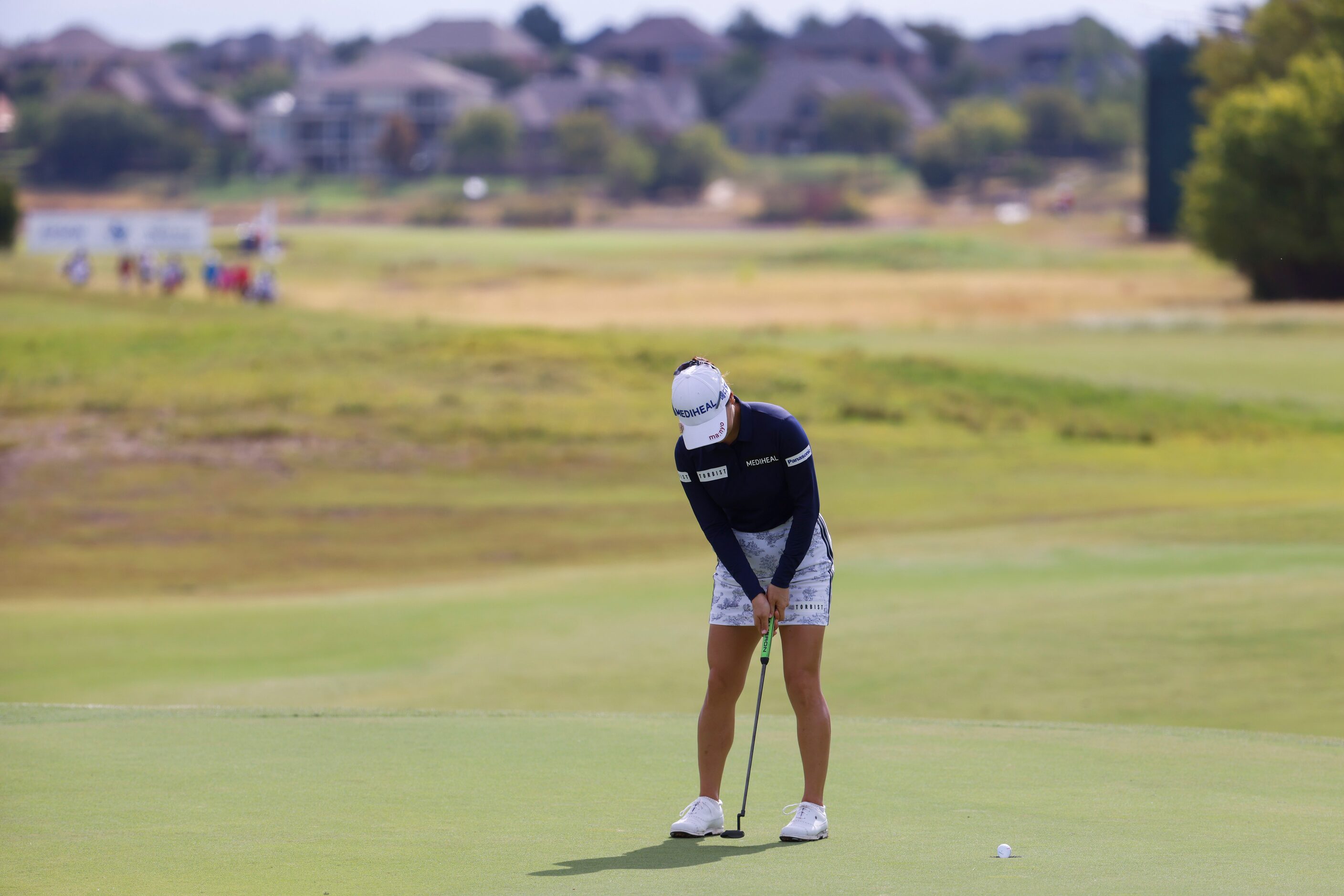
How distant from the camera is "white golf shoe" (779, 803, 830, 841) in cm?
622

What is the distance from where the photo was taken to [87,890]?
17.7 feet

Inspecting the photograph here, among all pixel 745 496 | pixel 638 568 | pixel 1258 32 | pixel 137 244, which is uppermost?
pixel 1258 32

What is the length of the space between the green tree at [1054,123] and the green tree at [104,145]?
8403 cm

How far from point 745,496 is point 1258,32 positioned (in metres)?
75.6

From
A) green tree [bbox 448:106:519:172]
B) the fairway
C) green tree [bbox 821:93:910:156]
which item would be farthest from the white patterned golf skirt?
green tree [bbox 821:93:910:156]

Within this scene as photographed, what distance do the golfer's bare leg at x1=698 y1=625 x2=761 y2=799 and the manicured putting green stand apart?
0.31 metres

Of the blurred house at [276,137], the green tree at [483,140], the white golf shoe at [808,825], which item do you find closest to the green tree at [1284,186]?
the white golf shoe at [808,825]

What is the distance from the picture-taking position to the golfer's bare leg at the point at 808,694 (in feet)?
21.2

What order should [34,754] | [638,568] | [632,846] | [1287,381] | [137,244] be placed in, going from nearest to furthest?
[632,846] → [34,754] → [638,568] → [1287,381] → [137,244]

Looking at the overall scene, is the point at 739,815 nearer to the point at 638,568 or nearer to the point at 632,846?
the point at 632,846

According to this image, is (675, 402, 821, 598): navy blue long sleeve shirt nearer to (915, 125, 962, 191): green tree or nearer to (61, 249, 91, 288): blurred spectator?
(61, 249, 91, 288): blurred spectator

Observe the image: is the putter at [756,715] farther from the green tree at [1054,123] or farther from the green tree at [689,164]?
the green tree at [1054,123]

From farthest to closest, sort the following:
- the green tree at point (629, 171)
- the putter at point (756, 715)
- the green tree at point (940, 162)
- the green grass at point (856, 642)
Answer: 1. the green tree at point (629, 171)
2. the green tree at point (940, 162)
3. the green grass at point (856, 642)
4. the putter at point (756, 715)

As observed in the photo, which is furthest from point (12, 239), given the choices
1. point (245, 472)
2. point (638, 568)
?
point (638, 568)
